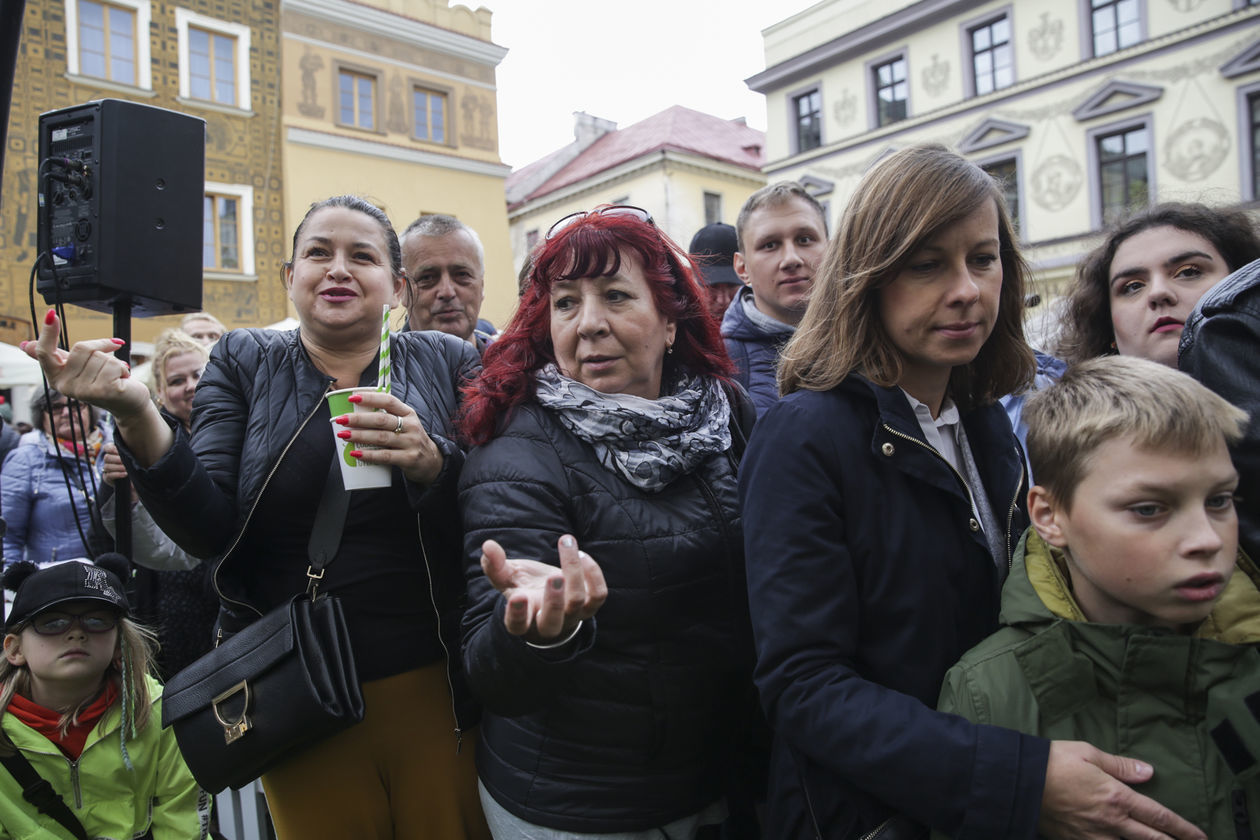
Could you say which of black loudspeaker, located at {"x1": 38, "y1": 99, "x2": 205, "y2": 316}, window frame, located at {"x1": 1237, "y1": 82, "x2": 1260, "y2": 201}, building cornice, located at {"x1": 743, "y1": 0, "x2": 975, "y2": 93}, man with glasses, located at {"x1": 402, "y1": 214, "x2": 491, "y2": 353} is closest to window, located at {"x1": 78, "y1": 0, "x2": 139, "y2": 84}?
man with glasses, located at {"x1": 402, "y1": 214, "x2": 491, "y2": 353}

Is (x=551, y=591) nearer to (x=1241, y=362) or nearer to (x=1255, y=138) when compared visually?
(x=1241, y=362)

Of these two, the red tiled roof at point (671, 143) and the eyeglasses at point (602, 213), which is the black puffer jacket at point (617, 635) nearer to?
the eyeglasses at point (602, 213)

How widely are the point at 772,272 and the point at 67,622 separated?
9.12 feet

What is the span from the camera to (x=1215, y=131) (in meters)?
13.8

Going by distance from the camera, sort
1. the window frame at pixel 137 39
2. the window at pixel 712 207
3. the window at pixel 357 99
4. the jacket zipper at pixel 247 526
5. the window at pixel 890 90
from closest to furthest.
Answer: the jacket zipper at pixel 247 526 → the window frame at pixel 137 39 → the window at pixel 357 99 → the window at pixel 890 90 → the window at pixel 712 207

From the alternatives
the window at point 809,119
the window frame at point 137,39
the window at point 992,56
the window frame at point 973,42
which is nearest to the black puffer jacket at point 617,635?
the window frame at point 137,39

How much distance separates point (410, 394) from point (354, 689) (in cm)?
74

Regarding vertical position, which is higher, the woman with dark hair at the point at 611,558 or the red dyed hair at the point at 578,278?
the red dyed hair at the point at 578,278

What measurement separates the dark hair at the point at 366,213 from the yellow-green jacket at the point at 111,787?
1.67 meters

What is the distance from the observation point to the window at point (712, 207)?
2501 cm

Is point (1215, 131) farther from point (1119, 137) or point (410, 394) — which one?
point (410, 394)

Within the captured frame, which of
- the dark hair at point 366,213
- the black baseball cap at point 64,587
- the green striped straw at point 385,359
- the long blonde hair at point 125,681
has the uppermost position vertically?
the dark hair at point 366,213

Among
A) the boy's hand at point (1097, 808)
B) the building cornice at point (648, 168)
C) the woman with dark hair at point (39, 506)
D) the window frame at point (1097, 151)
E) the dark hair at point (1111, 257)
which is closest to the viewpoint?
the boy's hand at point (1097, 808)

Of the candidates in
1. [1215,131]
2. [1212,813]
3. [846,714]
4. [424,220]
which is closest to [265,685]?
[846,714]
